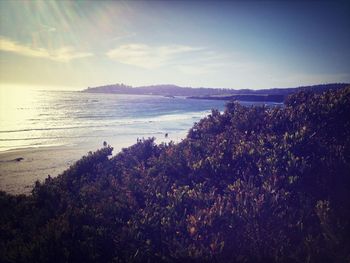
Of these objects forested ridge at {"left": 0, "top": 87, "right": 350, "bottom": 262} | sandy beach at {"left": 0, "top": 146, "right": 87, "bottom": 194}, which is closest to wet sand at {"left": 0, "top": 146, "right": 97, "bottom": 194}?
sandy beach at {"left": 0, "top": 146, "right": 87, "bottom": 194}

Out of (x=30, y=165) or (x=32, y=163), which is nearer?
(x=30, y=165)

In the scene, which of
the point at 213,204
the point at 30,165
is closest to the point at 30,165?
the point at 30,165

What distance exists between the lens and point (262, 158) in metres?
7.10

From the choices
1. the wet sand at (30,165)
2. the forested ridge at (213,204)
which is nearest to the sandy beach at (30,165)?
the wet sand at (30,165)

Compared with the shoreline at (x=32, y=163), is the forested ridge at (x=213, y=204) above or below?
above

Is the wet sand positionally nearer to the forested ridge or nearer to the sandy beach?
the sandy beach

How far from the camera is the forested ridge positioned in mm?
4578

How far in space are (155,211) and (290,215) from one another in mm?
2481

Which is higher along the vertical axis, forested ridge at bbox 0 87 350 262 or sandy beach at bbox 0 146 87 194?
forested ridge at bbox 0 87 350 262

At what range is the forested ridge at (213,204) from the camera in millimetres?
4578

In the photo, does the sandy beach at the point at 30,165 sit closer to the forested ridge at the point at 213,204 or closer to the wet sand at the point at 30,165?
the wet sand at the point at 30,165

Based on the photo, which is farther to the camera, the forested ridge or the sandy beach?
the sandy beach

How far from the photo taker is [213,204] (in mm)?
5754

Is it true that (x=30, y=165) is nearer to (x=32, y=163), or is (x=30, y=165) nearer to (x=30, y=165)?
(x=30, y=165)
